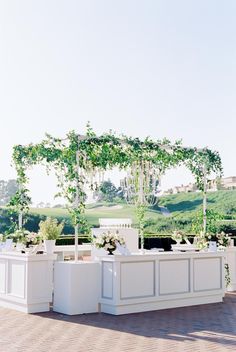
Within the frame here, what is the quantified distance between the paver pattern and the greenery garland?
→ 6.67 feet

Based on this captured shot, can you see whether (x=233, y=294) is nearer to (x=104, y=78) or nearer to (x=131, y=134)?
(x=131, y=134)

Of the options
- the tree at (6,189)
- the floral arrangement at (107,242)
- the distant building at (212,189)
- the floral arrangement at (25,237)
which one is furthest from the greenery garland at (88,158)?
the tree at (6,189)

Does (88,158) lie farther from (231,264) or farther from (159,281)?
(231,264)

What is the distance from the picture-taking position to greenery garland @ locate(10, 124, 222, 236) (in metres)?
9.95

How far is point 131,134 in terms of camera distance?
11.6 metres

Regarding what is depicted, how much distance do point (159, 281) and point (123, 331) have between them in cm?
224

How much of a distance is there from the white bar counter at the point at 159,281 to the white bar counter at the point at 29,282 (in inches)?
37.4

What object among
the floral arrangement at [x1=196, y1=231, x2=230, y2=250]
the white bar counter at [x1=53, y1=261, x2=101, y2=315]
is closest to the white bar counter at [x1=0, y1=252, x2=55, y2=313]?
the white bar counter at [x1=53, y1=261, x2=101, y2=315]

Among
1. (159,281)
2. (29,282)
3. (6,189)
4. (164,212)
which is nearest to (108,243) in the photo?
(159,281)

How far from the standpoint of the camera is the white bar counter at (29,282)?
916 cm

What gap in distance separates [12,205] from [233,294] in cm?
506

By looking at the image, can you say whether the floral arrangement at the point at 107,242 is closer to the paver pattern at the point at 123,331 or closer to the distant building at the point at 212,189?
the paver pattern at the point at 123,331

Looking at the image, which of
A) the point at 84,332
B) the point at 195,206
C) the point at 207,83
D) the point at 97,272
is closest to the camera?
the point at 84,332

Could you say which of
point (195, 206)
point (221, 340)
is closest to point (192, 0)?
point (221, 340)
